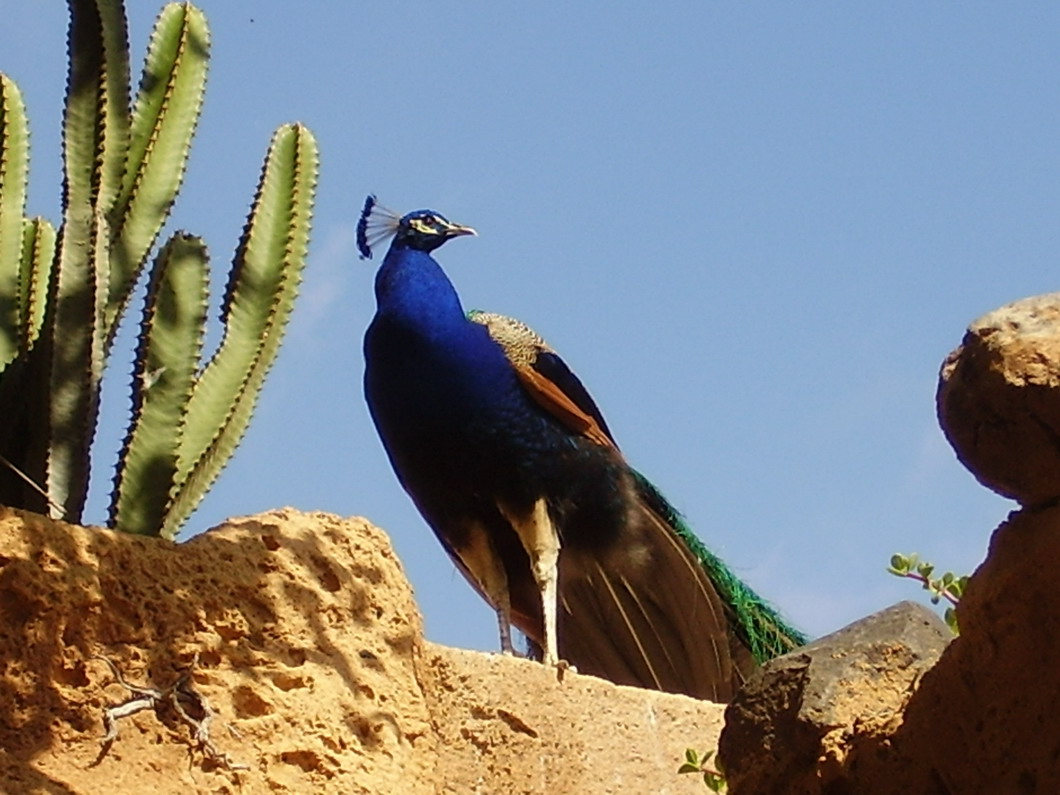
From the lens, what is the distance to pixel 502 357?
5867 millimetres

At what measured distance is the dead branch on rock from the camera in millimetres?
3553

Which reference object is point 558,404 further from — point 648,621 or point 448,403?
point 648,621

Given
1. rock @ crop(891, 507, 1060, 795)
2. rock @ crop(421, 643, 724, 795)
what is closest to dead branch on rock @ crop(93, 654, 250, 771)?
rock @ crop(421, 643, 724, 795)

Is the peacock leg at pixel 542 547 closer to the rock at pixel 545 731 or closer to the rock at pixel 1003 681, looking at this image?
the rock at pixel 545 731

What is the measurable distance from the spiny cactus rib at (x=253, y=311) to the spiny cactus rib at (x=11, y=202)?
17.4 inches

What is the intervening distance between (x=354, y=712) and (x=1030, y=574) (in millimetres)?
1824

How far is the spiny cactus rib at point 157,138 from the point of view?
454 centimetres

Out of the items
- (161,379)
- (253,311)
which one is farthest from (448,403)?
(161,379)

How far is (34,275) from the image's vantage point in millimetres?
4594

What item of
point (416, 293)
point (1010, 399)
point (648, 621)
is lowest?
point (1010, 399)

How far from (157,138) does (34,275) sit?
17.9 inches

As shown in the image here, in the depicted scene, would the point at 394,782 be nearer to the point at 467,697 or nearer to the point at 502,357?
the point at 467,697

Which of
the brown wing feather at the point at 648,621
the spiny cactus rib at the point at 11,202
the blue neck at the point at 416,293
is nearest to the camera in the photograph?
the spiny cactus rib at the point at 11,202

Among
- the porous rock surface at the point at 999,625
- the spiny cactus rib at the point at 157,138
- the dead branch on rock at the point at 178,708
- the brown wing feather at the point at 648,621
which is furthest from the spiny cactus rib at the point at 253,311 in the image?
the porous rock surface at the point at 999,625
